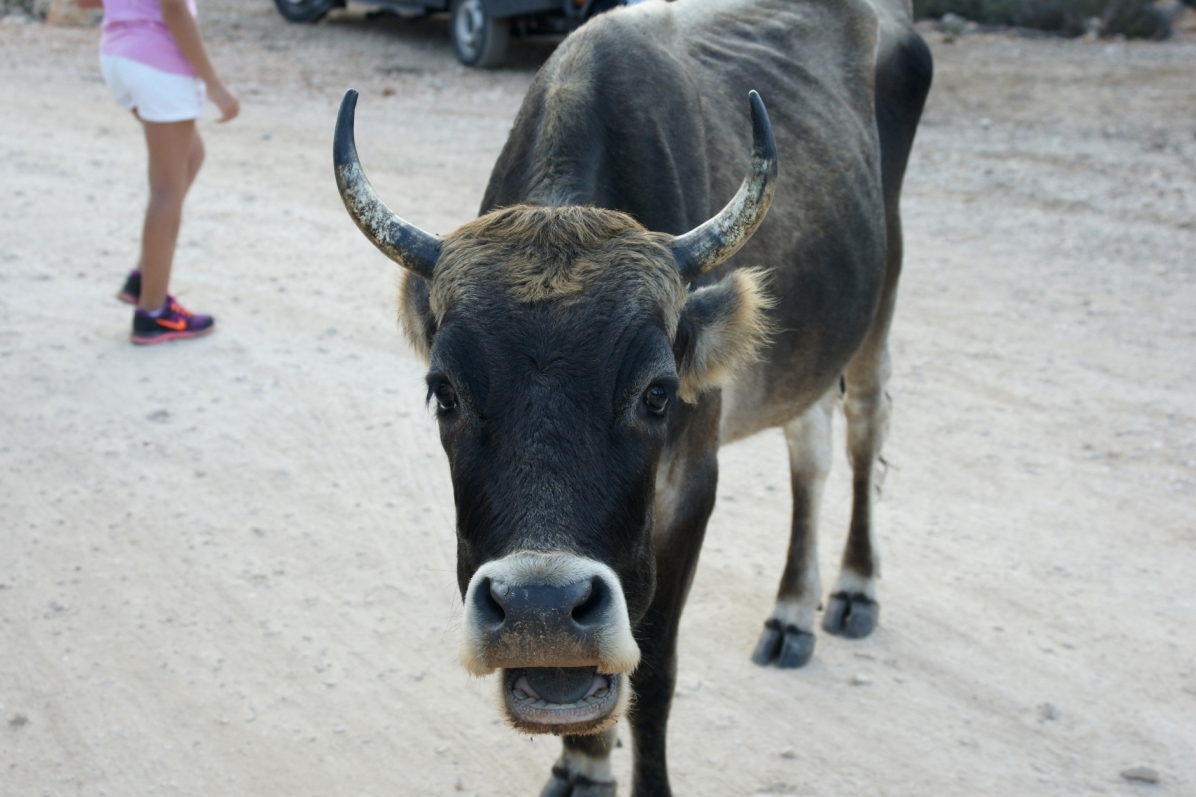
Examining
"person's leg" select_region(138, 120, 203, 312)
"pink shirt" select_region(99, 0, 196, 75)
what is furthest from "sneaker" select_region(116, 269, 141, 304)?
"pink shirt" select_region(99, 0, 196, 75)

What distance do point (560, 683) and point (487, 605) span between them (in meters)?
0.31

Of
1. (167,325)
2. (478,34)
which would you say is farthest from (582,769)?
(478,34)

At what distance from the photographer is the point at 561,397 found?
2838 mm

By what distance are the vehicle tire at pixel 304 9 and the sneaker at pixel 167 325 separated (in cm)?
1203

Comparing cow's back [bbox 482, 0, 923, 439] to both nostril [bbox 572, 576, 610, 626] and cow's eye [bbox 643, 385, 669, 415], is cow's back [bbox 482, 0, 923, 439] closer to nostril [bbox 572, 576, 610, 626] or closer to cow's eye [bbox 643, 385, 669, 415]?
cow's eye [bbox 643, 385, 669, 415]

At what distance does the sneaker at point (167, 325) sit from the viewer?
6.96 m

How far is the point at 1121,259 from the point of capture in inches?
335

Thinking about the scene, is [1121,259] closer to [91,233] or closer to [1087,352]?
[1087,352]

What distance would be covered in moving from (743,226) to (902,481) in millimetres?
3079

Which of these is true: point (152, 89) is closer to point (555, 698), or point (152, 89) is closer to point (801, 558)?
point (801, 558)

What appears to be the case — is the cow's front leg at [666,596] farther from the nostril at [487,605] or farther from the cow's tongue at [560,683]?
the nostril at [487,605]

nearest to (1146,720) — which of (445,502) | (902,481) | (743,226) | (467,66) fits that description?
(902,481)

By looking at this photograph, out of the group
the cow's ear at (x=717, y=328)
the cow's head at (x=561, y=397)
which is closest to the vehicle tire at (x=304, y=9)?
the cow's head at (x=561, y=397)

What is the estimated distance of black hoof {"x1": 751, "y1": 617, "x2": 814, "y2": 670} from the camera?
480cm
